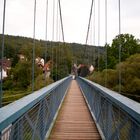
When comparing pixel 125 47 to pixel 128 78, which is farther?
pixel 125 47

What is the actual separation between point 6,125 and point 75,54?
49.2m

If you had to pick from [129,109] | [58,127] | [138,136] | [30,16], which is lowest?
[58,127]

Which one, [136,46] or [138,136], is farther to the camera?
[136,46]

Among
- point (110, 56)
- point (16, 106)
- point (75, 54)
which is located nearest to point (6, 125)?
point (16, 106)

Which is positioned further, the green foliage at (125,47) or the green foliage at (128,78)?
the green foliage at (125,47)

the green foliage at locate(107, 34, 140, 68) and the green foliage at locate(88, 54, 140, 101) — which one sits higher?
the green foliage at locate(107, 34, 140, 68)

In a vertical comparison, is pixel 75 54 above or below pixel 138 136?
above

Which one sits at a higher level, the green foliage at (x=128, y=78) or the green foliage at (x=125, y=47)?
the green foliage at (x=125, y=47)

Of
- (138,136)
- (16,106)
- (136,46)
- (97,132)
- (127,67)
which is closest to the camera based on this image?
(138,136)

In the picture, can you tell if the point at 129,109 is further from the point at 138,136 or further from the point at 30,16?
the point at 30,16

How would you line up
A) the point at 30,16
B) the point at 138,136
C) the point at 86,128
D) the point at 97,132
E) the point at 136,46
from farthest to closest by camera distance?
the point at 136,46
the point at 30,16
the point at 86,128
the point at 97,132
the point at 138,136

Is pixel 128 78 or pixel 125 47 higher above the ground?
pixel 125 47

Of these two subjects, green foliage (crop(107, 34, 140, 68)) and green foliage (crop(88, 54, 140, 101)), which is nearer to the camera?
green foliage (crop(88, 54, 140, 101))

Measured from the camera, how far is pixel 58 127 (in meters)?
5.18
